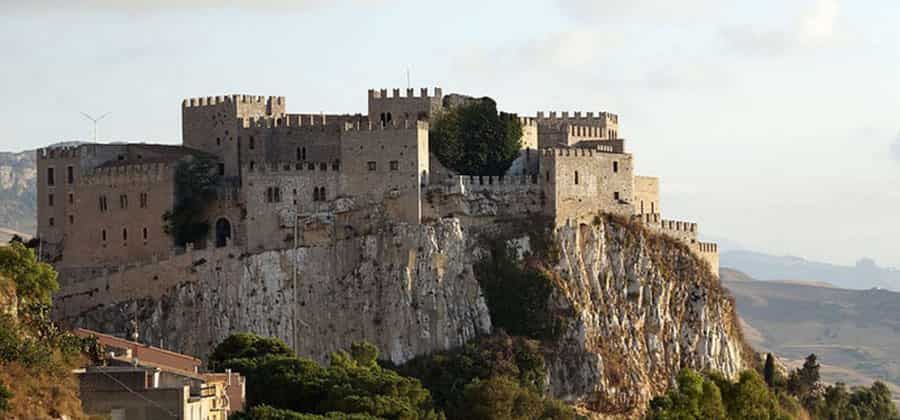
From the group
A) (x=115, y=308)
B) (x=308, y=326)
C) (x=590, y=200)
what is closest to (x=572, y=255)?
(x=590, y=200)

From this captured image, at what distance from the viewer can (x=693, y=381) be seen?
97938 millimetres

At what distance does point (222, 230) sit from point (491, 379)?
1809 cm

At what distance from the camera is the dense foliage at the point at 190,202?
378ft

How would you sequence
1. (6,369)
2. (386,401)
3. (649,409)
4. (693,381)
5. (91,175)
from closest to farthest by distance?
(6,369) < (386,401) < (693,381) < (649,409) < (91,175)

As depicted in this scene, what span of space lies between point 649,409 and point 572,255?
30.8 feet

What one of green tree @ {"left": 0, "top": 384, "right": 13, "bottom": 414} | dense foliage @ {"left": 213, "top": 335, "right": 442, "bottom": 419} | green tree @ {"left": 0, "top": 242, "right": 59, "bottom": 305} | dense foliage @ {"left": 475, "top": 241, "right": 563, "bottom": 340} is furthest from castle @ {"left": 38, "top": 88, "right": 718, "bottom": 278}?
green tree @ {"left": 0, "top": 384, "right": 13, "bottom": 414}

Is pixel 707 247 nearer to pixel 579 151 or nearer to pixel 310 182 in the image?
pixel 579 151

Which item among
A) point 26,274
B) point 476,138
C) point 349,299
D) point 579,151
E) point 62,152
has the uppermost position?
point 476,138

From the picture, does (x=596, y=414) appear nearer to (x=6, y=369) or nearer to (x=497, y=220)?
(x=497, y=220)

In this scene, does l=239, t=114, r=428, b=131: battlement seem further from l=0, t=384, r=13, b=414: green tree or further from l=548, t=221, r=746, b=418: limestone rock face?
l=0, t=384, r=13, b=414: green tree

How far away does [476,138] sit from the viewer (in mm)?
114750

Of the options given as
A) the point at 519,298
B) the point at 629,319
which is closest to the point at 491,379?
the point at 519,298

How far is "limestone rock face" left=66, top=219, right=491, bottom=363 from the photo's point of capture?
110m

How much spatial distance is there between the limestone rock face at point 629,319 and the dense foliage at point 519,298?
70 centimetres
